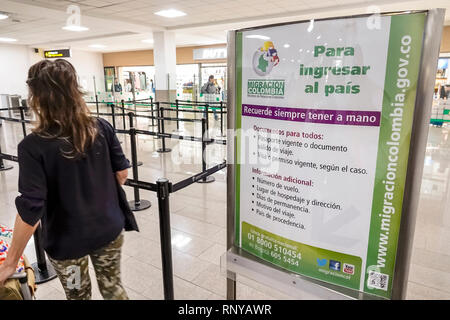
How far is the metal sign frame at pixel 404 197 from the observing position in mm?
984

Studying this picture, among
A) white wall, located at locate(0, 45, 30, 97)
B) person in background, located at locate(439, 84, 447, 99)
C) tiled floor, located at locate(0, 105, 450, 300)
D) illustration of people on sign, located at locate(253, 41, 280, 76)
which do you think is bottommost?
tiled floor, located at locate(0, 105, 450, 300)

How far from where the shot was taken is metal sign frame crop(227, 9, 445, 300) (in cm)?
98

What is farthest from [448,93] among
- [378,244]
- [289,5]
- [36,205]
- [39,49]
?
[39,49]

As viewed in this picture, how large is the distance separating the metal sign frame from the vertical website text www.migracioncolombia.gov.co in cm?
4

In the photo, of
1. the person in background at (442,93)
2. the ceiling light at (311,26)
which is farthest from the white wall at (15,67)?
the ceiling light at (311,26)

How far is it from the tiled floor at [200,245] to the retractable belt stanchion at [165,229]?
401mm

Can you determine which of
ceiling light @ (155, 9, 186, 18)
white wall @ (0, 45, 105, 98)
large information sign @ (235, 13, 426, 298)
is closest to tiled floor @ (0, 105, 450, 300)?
large information sign @ (235, 13, 426, 298)

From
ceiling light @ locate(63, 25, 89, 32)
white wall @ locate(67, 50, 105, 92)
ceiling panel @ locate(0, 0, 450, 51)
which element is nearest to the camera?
ceiling panel @ locate(0, 0, 450, 51)

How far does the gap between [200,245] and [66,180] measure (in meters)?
1.86

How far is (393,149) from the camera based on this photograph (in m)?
1.10

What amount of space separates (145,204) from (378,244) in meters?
3.24

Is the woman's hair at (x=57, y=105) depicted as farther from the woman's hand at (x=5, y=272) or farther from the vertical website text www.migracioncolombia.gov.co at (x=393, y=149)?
the vertical website text www.migracioncolombia.gov.co at (x=393, y=149)

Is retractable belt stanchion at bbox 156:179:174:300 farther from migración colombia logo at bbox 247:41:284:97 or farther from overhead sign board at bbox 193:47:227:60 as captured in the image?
overhead sign board at bbox 193:47:227:60
